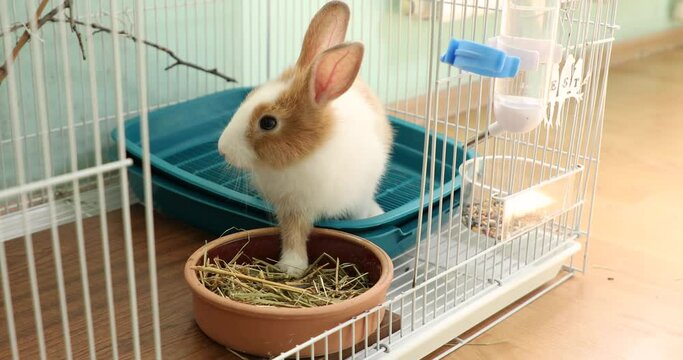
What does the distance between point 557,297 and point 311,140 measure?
0.75m

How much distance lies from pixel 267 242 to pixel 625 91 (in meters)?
2.47

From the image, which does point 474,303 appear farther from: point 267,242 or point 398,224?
point 267,242

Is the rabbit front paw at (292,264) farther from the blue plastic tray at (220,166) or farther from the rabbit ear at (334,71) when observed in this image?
the rabbit ear at (334,71)

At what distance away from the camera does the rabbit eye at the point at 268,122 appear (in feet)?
4.65

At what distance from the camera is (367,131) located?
1.57 meters

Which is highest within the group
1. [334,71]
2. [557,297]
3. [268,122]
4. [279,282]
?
[334,71]

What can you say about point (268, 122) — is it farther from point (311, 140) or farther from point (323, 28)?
point (323, 28)

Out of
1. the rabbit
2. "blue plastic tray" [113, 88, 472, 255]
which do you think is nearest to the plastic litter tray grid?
"blue plastic tray" [113, 88, 472, 255]

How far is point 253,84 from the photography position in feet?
8.07

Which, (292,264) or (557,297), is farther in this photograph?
(557,297)

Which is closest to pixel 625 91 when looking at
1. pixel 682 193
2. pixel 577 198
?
pixel 682 193

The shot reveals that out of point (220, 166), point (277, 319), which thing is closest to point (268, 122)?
point (277, 319)

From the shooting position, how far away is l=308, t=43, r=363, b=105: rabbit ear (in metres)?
1.32

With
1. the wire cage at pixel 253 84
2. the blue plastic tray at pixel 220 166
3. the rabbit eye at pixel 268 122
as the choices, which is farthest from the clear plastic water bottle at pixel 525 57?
the rabbit eye at pixel 268 122
